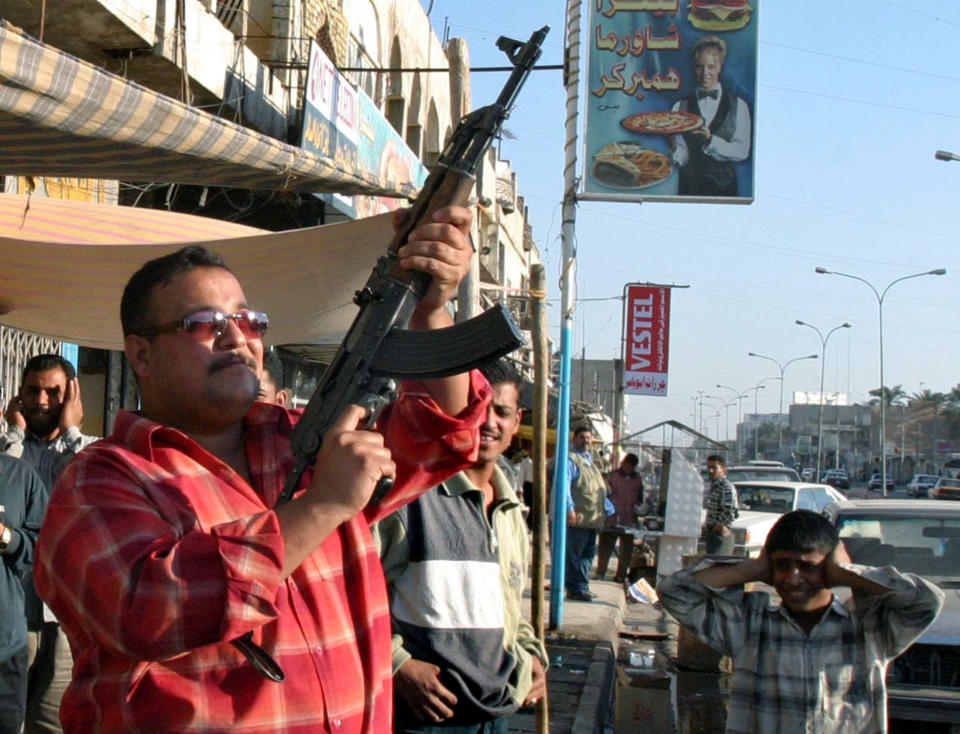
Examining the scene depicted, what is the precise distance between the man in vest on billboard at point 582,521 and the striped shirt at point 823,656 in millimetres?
7737

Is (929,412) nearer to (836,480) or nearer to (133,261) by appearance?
(836,480)

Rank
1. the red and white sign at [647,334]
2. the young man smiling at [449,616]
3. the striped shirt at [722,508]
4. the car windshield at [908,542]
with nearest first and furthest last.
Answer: the young man smiling at [449,616]
the car windshield at [908,542]
the striped shirt at [722,508]
the red and white sign at [647,334]

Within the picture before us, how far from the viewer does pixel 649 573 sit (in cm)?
1438

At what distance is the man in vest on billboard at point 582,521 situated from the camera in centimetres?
1165

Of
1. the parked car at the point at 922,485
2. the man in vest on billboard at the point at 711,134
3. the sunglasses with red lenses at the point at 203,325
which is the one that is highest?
the man in vest on billboard at the point at 711,134

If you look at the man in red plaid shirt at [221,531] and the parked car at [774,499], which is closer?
the man in red plaid shirt at [221,531]

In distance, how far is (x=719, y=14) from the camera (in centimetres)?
1242

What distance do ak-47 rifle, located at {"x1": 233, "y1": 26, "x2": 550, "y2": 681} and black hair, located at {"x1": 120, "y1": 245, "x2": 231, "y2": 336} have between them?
1.08 ft

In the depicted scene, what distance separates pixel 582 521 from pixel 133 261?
771 cm

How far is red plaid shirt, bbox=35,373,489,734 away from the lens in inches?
63.3

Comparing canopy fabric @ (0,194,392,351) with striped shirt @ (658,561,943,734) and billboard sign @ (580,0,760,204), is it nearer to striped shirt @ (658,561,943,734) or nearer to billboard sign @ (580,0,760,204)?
striped shirt @ (658,561,943,734)

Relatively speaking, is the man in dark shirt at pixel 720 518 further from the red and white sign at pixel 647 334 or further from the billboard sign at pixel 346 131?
the red and white sign at pixel 647 334

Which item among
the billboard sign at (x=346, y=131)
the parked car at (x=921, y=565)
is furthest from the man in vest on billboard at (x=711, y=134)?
the parked car at (x=921, y=565)

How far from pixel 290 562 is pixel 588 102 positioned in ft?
31.6
